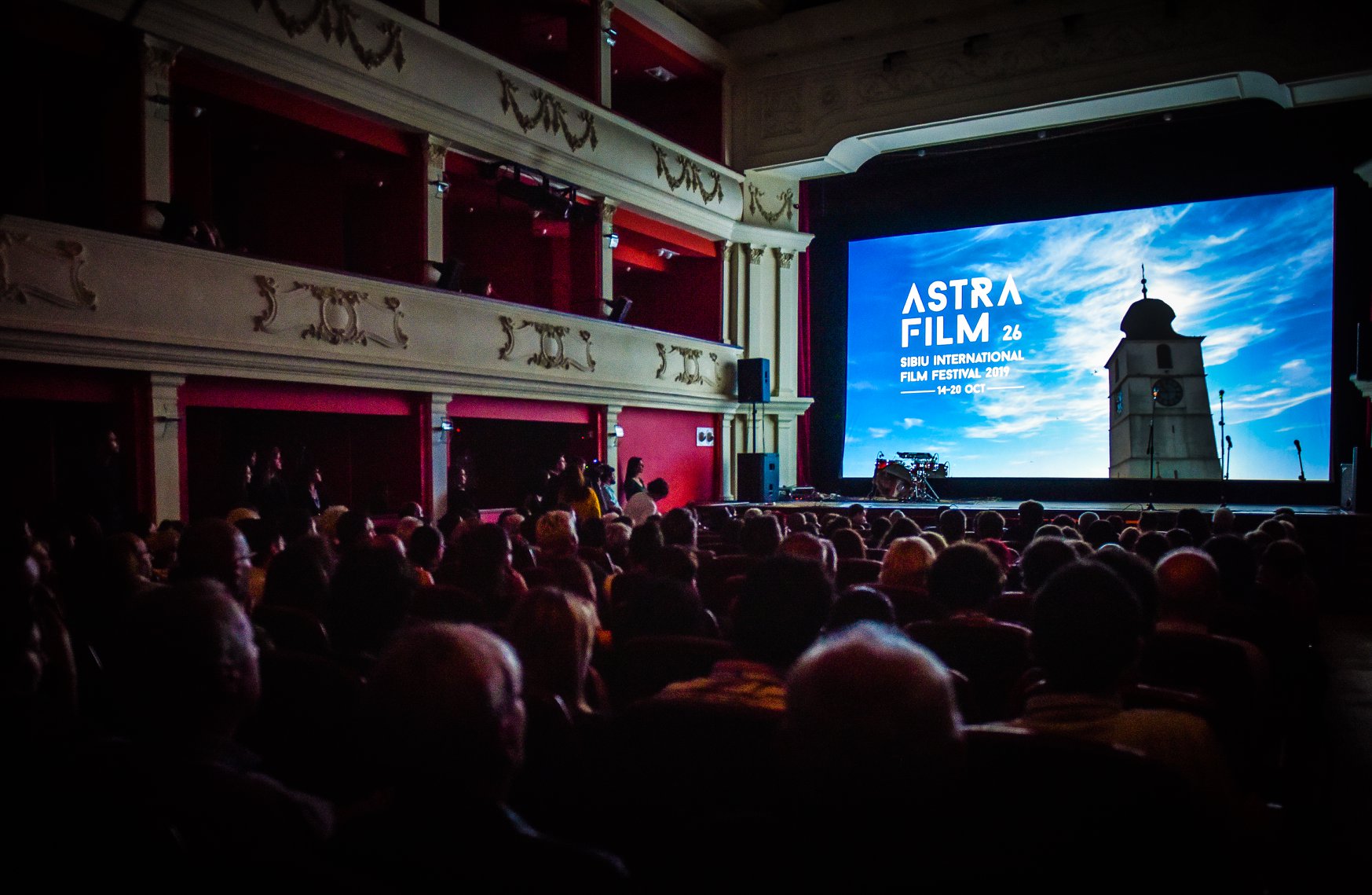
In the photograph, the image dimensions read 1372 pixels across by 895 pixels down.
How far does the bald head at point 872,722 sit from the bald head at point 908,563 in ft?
8.88

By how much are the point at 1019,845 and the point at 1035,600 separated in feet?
2.26

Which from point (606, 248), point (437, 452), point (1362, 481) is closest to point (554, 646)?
point (437, 452)

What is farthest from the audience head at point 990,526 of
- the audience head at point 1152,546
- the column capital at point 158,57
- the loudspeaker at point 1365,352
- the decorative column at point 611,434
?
the loudspeaker at point 1365,352

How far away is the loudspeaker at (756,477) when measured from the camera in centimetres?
1341

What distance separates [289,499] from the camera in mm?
8109

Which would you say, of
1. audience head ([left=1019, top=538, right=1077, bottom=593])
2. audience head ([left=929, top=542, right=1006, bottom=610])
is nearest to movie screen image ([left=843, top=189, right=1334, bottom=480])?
audience head ([left=1019, top=538, right=1077, bottom=593])

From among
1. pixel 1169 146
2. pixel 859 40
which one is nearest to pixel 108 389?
pixel 859 40

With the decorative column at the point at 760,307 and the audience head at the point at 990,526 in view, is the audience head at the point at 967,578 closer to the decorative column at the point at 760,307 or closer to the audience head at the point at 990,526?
the audience head at the point at 990,526

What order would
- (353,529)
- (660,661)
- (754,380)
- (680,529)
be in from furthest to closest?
(754,380) < (680,529) < (353,529) < (660,661)

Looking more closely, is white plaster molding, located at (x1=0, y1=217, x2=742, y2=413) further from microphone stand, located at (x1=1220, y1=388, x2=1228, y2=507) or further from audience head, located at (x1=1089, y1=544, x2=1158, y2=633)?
microphone stand, located at (x1=1220, y1=388, x2=1228, y2=507)

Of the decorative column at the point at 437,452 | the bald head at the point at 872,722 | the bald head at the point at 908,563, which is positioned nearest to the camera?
the bald head at the point at 872,722

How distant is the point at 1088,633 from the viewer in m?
1.69

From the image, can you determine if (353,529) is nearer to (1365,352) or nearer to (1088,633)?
(1088,633)

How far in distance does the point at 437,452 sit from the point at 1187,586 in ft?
26.2
